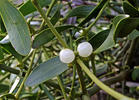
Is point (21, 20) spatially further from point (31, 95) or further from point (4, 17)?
point (31, 95)

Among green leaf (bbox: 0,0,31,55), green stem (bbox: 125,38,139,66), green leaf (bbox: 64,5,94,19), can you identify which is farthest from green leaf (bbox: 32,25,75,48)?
green stem (bbox: 125,38,139,66)

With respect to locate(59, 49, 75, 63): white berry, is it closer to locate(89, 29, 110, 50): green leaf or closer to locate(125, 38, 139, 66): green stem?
locate(89, 29, 110, 50): green leaf

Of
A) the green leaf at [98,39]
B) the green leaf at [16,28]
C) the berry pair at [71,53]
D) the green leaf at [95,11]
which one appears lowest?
the green leaf at [98,39]

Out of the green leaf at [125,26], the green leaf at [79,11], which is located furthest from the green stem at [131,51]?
the green leaf at [125,26]

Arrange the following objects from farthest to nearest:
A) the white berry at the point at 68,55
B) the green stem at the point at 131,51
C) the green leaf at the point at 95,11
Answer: the green stem at the point at 131,51, the green leaf at the point at 95,11, the white berry at the point at 68,55

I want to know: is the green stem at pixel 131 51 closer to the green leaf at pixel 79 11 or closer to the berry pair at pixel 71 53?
the green leaf at pixel 79 11

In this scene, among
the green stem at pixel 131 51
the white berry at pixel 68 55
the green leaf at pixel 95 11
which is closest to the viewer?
the white berry at pixel 68 55

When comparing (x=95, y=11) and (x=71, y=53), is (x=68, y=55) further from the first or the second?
(x=95, y=11)
